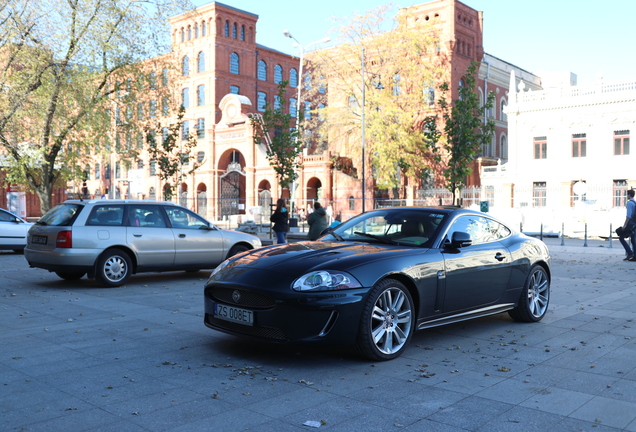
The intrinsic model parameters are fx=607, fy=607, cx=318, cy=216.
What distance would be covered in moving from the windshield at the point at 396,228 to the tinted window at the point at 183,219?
566cm

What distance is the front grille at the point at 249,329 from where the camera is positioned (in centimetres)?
550

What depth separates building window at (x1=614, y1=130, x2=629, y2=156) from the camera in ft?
138

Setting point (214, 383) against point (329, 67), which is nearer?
point (214, 383)

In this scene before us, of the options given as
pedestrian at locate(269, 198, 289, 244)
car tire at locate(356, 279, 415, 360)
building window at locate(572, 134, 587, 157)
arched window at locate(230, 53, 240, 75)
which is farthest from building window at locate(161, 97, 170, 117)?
arched window at locate(230, 53, 240, 75)

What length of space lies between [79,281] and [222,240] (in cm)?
293

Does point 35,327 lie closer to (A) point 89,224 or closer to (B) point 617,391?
(A) point 89,224

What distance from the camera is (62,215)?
36.7ft

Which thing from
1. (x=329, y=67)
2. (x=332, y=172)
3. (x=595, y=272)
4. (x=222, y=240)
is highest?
(x=329, y=67)

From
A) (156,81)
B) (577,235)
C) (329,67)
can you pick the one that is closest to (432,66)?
(329,67)

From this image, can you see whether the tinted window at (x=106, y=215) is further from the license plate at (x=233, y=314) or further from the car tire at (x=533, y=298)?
the car tire at (x=533, y=298)

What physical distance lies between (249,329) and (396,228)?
2.18 metres

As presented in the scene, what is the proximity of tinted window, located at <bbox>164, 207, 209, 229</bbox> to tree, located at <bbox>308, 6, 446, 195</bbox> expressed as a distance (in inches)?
1167

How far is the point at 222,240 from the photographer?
501 inches

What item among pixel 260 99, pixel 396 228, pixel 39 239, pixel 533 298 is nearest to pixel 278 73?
pixel 260 99
